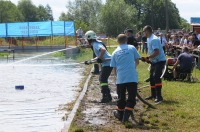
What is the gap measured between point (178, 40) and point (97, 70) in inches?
347

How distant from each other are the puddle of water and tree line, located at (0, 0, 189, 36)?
41.4 meters

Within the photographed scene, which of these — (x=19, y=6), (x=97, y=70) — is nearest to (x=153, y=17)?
(x=19, y=6)

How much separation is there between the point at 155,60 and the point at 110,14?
61.0 metres

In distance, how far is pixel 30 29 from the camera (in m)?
40.3

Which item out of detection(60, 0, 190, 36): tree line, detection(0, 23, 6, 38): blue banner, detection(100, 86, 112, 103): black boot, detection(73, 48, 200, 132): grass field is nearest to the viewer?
detection(73, 48, 200, 132): grass field

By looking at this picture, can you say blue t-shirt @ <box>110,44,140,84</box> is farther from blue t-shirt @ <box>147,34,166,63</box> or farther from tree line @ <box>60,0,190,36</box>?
tree line @ <box>60,0,190,36</box>

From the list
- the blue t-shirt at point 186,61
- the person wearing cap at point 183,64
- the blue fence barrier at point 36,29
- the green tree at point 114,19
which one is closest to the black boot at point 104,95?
the person wearing cap at point 183,64

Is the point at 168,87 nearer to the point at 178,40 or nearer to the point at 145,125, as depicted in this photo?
the point at 145,125

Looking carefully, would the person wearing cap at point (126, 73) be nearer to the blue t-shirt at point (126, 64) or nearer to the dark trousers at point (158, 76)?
the blue t-shirt at point (126, 64)

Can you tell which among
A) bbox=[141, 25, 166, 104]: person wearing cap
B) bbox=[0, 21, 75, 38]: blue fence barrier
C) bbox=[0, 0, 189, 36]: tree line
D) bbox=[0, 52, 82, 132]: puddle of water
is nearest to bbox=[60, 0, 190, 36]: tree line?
bbox=[0, 0, 189, 36]: tree line

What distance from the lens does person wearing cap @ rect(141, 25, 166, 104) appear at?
33.5 ft

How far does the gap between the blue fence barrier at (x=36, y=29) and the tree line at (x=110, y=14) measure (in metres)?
18.2

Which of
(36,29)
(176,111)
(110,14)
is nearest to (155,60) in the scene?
(176,111)

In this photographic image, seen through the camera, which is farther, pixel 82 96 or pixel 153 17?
pixel 153 17
